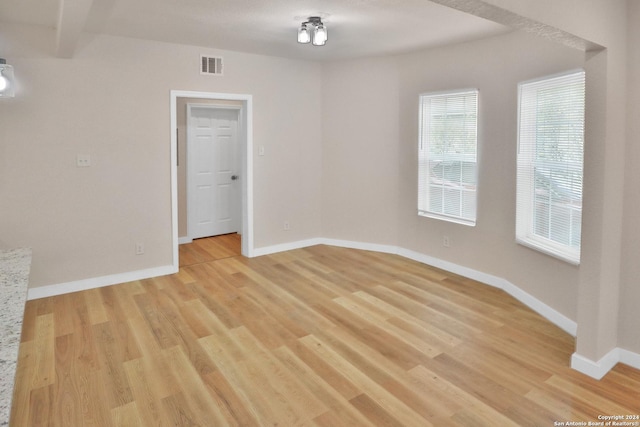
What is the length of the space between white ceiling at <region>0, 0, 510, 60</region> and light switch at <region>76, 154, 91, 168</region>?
1.16 meters

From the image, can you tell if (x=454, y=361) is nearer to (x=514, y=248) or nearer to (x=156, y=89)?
(x=514, y=248)

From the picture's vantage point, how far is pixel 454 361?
285 cm

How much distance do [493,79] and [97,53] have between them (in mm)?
3846

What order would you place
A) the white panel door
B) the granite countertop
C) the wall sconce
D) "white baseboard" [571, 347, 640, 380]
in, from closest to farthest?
the granite countertop
"white baseboard" [571, 347, 640, 380]
the wall sconce
the white panel door

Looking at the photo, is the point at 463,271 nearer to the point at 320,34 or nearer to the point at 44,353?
the point at 320,34

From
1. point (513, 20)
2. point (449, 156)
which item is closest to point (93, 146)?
point (449, 156)

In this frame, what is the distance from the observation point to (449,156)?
15.3 ft

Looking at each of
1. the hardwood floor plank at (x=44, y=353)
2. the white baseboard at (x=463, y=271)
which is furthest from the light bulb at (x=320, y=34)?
the hardwood floor plank at (x=44, y=353)

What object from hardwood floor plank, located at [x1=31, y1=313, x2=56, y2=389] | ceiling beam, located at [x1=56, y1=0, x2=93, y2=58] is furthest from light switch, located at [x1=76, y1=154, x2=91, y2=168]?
hardwood floor plank, located at [x1=31, y1=313, x2=56, y2=389]

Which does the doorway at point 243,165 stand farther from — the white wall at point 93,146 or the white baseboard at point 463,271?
the white baseboard at point 463,271

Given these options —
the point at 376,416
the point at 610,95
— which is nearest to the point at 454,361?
the point at 376,416

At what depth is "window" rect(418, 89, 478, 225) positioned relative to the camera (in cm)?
444

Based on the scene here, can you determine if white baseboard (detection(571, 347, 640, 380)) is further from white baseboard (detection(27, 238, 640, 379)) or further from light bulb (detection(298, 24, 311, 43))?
light bulb (detection(298, 24, 311, 43))

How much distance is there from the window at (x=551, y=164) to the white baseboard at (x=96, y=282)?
371cm
